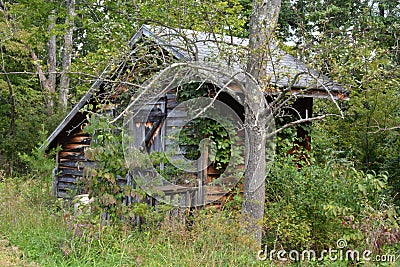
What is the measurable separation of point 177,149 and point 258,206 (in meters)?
2.23

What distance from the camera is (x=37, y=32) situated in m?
13.6

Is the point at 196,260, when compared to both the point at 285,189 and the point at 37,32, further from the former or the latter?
the point at 37,32

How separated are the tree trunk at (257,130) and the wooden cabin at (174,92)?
194 mm

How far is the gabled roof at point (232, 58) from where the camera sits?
228 inches

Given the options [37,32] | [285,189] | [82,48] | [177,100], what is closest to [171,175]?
[177,100]

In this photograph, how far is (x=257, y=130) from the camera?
591 centimetres

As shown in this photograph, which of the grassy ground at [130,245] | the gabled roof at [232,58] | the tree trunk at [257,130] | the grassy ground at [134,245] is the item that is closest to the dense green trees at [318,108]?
the gabled roof at [232,58]

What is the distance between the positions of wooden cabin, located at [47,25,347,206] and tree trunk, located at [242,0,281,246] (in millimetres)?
194

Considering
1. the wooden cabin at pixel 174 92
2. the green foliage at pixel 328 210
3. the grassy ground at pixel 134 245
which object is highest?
the wooden cabin at pixel 174 92

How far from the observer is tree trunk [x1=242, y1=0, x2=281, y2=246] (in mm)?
5777

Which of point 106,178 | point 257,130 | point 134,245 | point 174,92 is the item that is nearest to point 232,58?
point 257,130

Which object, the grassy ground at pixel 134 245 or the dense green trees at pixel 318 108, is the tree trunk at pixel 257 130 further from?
the grassy ground at pixel 134 245

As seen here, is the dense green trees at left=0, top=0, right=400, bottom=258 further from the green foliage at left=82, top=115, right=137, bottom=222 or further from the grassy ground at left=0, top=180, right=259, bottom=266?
the grassy ground at left=0, top=180, right=259, bottom=266

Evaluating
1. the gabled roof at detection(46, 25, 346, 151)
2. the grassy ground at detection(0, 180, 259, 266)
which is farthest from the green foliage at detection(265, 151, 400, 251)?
the gabled roof at detection(46, 25, 346, 151)
